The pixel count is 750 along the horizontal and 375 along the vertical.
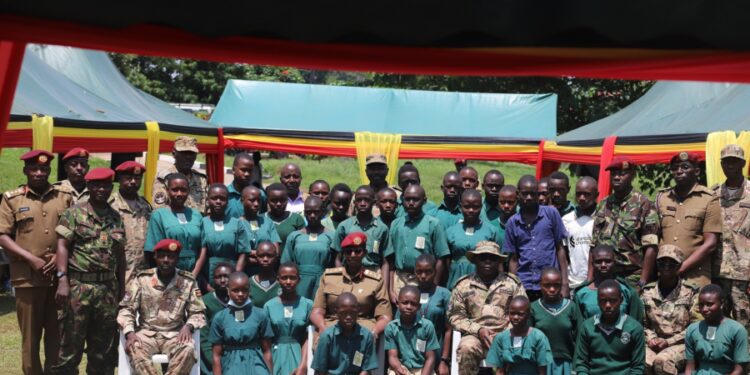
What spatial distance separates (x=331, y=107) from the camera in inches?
697

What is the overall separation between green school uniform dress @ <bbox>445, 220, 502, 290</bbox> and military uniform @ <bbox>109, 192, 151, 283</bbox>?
2.30m

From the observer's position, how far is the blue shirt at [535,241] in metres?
8.09

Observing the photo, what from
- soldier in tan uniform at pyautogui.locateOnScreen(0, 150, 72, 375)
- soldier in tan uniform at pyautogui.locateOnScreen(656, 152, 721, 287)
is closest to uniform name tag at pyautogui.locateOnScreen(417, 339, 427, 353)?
soldier in tan uniform at pyautogui.locateOnScreen(656, 152, 721, 287)

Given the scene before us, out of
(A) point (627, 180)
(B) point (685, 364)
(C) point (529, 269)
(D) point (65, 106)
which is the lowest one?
(B) point (685, 364)

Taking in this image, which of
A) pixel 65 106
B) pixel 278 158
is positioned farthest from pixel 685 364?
pixel 278 158

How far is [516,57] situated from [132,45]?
2.80 feet

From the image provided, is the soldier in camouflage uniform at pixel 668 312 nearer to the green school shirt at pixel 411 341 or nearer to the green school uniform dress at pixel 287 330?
the green school shirt at pixel 411 341

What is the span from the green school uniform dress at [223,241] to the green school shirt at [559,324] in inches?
86.8

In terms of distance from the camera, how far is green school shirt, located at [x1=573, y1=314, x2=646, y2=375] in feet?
24.2

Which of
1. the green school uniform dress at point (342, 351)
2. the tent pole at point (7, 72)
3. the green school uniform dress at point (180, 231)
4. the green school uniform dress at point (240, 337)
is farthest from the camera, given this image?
the green school uniform dress at point (180, 231)

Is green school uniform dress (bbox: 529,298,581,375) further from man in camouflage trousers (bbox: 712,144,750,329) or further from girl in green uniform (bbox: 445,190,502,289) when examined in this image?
man in camouflage trousers (bbox: 712,144,750,329)

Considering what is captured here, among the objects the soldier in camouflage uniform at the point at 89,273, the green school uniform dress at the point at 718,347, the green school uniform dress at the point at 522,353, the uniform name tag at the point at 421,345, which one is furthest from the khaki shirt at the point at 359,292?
the green school uniform dress at the point at 718,347

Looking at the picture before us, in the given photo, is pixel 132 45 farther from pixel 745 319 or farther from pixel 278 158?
pixel 278 158

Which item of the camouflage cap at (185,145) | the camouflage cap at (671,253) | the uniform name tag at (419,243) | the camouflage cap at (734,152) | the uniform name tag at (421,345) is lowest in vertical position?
the uniform name tag at (421,345)
